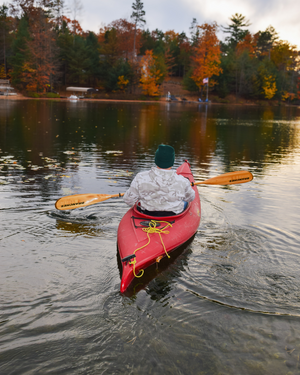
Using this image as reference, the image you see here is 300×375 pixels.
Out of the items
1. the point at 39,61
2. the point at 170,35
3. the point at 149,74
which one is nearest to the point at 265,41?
the point at 170,35

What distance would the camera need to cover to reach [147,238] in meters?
4.70

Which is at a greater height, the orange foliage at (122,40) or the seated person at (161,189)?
the orange foliage at (122,40)

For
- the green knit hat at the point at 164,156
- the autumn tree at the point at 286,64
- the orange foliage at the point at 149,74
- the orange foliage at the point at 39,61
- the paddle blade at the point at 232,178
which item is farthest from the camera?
the autumn tree at the point at 286,64

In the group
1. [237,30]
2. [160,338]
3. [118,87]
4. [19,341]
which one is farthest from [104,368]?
[237,30]

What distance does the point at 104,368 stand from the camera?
291 centimetres

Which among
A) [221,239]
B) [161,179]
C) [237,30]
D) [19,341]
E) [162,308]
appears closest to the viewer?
[19,341]

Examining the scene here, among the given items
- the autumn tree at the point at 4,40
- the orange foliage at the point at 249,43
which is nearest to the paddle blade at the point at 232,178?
the autumn tree at the point at 4,40

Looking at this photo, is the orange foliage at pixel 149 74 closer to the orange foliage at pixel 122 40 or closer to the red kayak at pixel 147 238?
the orange foliage at pixel 122 40

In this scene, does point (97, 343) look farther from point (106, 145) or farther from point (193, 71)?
point (193, 71)

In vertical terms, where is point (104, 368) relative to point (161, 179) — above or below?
below

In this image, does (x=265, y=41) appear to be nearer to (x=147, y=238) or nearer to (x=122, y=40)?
(x=122, y=40)

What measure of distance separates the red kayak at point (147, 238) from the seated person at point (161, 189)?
156 millimetres

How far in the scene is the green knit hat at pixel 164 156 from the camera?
15.2ft

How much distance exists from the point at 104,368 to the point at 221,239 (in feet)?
11.0
